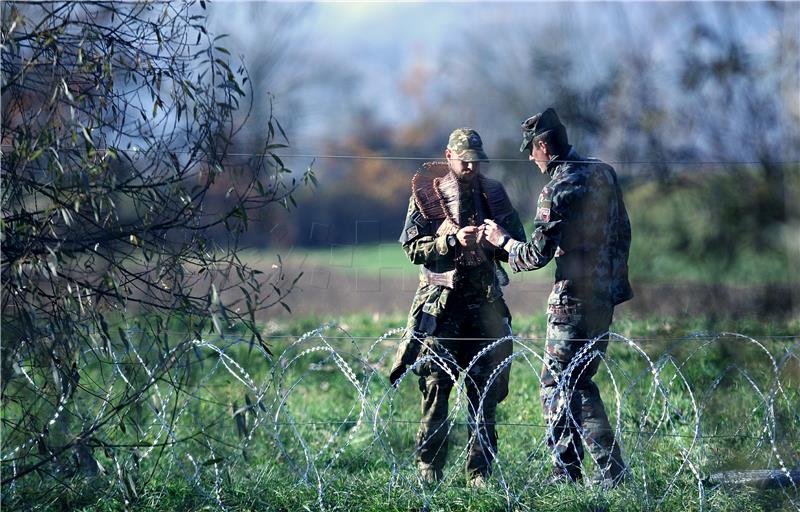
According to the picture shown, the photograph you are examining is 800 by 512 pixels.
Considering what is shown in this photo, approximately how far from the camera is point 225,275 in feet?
15.2

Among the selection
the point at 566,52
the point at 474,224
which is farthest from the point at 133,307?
the point at 566,52

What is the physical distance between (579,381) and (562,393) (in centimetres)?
17

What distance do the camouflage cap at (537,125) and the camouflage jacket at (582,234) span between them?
164mm

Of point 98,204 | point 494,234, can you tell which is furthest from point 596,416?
point 98,204

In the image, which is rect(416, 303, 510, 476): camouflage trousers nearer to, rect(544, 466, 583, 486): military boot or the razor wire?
the razor wire

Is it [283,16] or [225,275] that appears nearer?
[225,275]

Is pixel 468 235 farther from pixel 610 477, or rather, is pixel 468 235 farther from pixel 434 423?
pixel 610 477

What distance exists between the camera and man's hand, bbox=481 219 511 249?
4844mm

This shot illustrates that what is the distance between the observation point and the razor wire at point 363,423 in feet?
14.0

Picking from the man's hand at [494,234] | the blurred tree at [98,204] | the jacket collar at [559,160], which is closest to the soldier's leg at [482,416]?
the man's hand at [494,234]

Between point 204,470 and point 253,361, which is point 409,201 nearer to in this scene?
point 204,470

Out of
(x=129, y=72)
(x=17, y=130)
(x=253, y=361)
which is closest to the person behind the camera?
(x=17, y=130)

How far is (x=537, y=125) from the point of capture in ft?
16.4

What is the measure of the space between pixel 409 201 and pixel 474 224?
389 mm
